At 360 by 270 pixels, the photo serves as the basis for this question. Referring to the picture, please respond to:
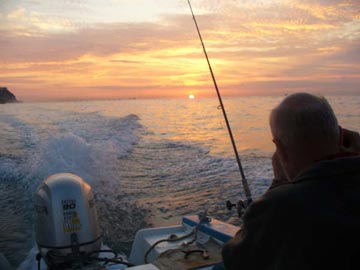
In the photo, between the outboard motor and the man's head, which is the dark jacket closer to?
the man's head

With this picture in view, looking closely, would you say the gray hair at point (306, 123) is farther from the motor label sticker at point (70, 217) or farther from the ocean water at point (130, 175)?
the ocean water at point (130, 175)

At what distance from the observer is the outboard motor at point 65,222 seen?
135 inches

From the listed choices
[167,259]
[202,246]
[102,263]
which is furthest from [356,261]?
[102,263]

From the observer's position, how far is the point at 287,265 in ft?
3.77

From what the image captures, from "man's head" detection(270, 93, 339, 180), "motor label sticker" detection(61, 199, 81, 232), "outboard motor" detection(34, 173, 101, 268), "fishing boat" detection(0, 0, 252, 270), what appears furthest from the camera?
"motor label sticker" detection(61, 199, 81, 232)

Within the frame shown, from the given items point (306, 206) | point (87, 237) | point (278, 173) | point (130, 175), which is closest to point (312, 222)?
point (306, 206)

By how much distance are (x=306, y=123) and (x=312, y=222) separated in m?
0.34

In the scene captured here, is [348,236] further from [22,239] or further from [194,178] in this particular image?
[194,178]

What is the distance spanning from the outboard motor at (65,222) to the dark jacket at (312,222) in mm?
2412

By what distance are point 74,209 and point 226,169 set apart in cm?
699

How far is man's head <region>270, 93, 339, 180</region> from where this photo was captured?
4.24ft

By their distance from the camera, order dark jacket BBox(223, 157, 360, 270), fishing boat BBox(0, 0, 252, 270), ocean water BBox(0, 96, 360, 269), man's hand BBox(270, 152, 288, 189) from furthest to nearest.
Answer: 1. ocean water BBox(0, 96, 360, 269)
2. fishing boat BBox(0, 0, 252, 270)
3. man's hand BBox(270, 152, 288, 189)
4. dark jacket BBox(223, 157, 360, 270)

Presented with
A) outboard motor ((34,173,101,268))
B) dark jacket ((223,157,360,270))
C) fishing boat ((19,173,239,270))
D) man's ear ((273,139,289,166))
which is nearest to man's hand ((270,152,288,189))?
man's ear ((273,139,289,166))

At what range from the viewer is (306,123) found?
4.25 feet
